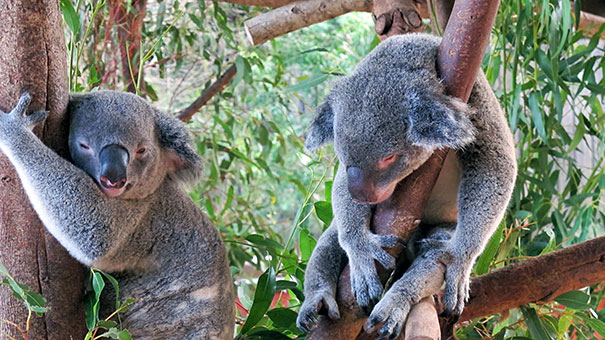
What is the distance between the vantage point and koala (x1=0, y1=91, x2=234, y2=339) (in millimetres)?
1720

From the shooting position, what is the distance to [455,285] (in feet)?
6.26

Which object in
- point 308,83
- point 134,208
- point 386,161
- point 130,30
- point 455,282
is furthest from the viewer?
point 130,30

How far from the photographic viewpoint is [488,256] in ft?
7.77

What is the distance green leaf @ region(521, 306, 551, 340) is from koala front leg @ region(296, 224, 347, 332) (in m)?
0.67

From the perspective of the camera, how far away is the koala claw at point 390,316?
5.87 feet

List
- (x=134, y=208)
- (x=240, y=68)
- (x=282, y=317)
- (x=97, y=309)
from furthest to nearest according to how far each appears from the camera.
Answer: (x=240, y=68) < (x=282, y=317) < (x=134, y=208) < (x=97, y=309)

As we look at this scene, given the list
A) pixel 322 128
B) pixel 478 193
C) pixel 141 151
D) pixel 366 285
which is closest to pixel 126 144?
pixel 141 151

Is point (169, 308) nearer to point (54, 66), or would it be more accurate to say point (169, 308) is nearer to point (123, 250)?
point (123, 250)

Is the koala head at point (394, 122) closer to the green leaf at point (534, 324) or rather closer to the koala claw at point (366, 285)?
the koala claw at point (366, 285)

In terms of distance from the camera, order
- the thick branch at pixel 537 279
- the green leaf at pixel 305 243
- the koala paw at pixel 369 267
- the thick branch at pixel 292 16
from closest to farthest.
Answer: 1. the koala paw at pixel 369 267
2. the thick branch at pixel 537 279
3. the green leaf at pixel 305 243
4. the thick branch at pixel 292 16

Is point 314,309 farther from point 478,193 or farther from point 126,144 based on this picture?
point 126,144

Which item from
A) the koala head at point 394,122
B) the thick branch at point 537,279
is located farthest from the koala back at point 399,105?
the thick branch at point 537,279

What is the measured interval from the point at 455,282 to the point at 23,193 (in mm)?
1224

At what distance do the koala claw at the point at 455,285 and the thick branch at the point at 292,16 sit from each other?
1.51m
